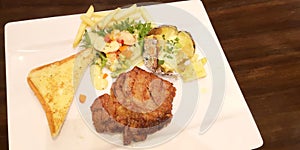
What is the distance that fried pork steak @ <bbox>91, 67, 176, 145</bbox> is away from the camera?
130 centimetres

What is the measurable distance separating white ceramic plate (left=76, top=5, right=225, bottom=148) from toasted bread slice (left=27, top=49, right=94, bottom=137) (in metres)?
0.04

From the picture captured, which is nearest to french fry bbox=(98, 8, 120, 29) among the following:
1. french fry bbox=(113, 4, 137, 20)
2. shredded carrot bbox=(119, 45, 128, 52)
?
french fry bbox=(113, 4, 137, 20)

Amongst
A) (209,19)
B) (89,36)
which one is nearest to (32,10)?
(89,36)

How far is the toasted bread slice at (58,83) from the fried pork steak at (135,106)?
0.10m

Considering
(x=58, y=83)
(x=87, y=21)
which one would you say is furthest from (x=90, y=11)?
(x=58, y=83)

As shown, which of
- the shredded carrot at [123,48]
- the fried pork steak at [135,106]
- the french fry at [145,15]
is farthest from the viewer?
the french fry at [145,15]

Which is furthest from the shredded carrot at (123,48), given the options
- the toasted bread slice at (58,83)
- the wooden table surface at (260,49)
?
the wooden table surface at (260,49)

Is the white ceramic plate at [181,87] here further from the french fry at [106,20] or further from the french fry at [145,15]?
the french fry at [106,20]

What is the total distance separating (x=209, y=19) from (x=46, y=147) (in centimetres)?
81

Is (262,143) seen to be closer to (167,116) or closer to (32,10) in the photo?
(167,116)

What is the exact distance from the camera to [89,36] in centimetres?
153

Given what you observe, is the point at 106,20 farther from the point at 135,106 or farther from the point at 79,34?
the point at 135,106

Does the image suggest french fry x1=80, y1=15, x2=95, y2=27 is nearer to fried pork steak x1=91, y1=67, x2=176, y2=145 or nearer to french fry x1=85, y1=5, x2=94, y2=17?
french fry x1=85, y1=5, x2=94, y2=17

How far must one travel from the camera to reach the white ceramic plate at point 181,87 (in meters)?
1.32
